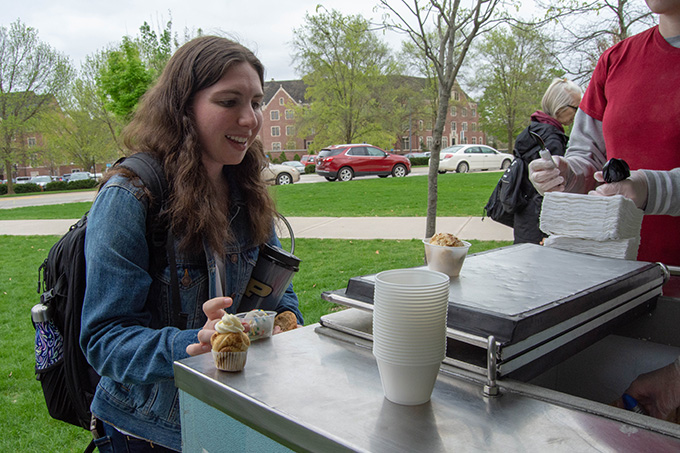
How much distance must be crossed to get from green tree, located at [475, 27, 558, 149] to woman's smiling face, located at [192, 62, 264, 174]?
36.0 meters

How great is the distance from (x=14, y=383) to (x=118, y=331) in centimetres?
306

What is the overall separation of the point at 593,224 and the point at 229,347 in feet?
4.72

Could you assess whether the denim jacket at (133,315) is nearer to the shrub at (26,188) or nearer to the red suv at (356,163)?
the red suv at (356,163)

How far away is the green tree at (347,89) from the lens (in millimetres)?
33669

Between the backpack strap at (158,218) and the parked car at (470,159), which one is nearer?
the backpack strap at (158,218)

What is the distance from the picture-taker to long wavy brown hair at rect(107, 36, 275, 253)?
1.55 metres

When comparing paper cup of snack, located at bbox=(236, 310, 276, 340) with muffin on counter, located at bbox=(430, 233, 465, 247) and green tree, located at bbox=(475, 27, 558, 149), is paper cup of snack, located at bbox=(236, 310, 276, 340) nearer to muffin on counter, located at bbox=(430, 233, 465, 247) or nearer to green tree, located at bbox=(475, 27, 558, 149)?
muffin on counter, located at bbox=(430, 233, 465, 247)

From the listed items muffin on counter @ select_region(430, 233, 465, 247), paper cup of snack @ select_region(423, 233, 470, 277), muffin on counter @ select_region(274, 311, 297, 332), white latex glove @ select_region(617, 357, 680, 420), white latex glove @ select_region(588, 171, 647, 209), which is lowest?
white latex glove @ select_region(617, 357, 680, 420)

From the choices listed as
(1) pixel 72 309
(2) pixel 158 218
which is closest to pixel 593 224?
(2) pixel 158 218

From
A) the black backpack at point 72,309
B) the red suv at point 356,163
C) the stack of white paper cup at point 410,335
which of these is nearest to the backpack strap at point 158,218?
the black backpack at point 72,309

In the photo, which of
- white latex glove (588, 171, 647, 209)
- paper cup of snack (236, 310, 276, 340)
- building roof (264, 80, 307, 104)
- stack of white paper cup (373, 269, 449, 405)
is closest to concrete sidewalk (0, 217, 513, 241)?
white latex glove (588, 171, 647, 209)

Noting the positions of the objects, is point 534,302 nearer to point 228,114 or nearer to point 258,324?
point 258,324

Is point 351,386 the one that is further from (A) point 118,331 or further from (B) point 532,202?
(B) point 532,202

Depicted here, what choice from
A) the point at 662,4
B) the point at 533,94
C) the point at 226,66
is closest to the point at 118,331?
the point at 226,66
